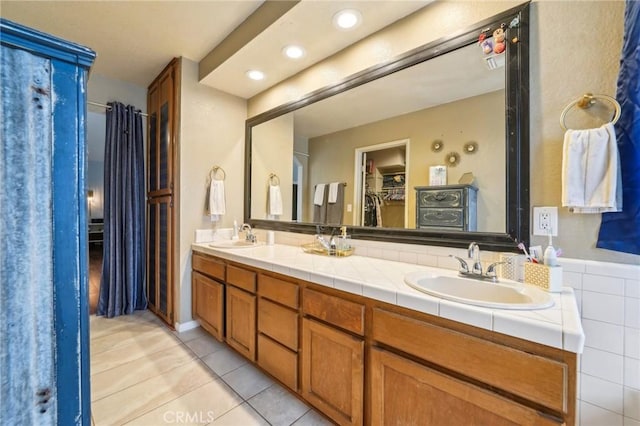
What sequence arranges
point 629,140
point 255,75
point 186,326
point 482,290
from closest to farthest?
point 629,140 → point 482,290 → point 255,75 → point 186,326

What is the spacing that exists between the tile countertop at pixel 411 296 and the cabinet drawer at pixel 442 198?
0.37 metres

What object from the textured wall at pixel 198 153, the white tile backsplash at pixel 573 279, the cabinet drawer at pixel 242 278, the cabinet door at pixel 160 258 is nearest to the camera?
the white tile backsplash at pixel 573 279

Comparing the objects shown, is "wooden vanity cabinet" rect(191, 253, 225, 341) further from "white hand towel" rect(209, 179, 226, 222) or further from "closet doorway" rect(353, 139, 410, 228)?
"closet doorway" rect(353, 139, 410, 228)

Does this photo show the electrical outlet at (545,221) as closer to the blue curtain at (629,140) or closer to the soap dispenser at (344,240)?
the blue curtain at (629,140)

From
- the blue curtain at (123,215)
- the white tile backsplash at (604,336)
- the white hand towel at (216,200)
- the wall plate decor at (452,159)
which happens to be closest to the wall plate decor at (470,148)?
the wall plate decor at (452,159)

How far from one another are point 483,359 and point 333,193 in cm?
148

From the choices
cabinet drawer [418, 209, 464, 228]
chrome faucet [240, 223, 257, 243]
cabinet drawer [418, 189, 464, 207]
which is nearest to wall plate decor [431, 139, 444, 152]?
cabinet drawer [418, 189, 464, 207]

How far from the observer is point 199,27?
2072mm

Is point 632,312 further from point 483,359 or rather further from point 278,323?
point 278,323

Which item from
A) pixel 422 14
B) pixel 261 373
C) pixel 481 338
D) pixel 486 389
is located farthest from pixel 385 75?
pixel 261 373

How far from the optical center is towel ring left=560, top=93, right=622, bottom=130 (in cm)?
105

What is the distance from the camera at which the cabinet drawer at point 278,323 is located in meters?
1.56

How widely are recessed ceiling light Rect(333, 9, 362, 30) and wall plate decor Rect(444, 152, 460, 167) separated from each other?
1036 millimetres

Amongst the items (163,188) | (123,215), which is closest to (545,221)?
(163,188)
